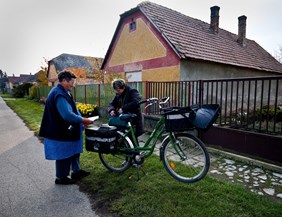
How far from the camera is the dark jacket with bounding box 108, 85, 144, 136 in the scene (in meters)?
3.67

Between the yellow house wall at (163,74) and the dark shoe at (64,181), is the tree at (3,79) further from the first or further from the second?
the dark shoe at (64,181)

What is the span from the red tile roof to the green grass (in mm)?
6639

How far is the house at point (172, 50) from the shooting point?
950cm

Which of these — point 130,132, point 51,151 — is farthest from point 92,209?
point 130,132

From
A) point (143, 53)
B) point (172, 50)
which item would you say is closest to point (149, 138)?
point (172, 50)

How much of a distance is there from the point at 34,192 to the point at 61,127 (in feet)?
3.52

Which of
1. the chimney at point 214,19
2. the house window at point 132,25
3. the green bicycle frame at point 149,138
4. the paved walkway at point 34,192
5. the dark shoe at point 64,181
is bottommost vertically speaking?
the paved walkway at point 34,192

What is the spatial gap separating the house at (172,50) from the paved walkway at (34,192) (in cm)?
695

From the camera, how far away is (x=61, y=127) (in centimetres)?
320

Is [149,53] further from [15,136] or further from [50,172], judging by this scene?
[50,172]

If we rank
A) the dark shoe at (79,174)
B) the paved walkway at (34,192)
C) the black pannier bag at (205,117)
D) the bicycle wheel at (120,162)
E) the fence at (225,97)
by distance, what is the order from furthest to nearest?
1. the fence at (225,97)
2. the bicycle wheel at (120,162)
3. the dark shoe at (79,174)
4. the black pannier bag at (205,117)
5. the paved walkway at (34,192)

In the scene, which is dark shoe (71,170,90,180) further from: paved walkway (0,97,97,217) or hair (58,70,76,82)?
hair (58,70,76,82)

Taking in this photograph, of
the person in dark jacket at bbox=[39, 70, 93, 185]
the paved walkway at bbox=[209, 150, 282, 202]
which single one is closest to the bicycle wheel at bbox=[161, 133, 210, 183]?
the paved walkway at bbox=[209, 150, 282, 202]

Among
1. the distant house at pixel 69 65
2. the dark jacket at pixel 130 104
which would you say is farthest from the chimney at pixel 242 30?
the distant house at pixel 69 65
